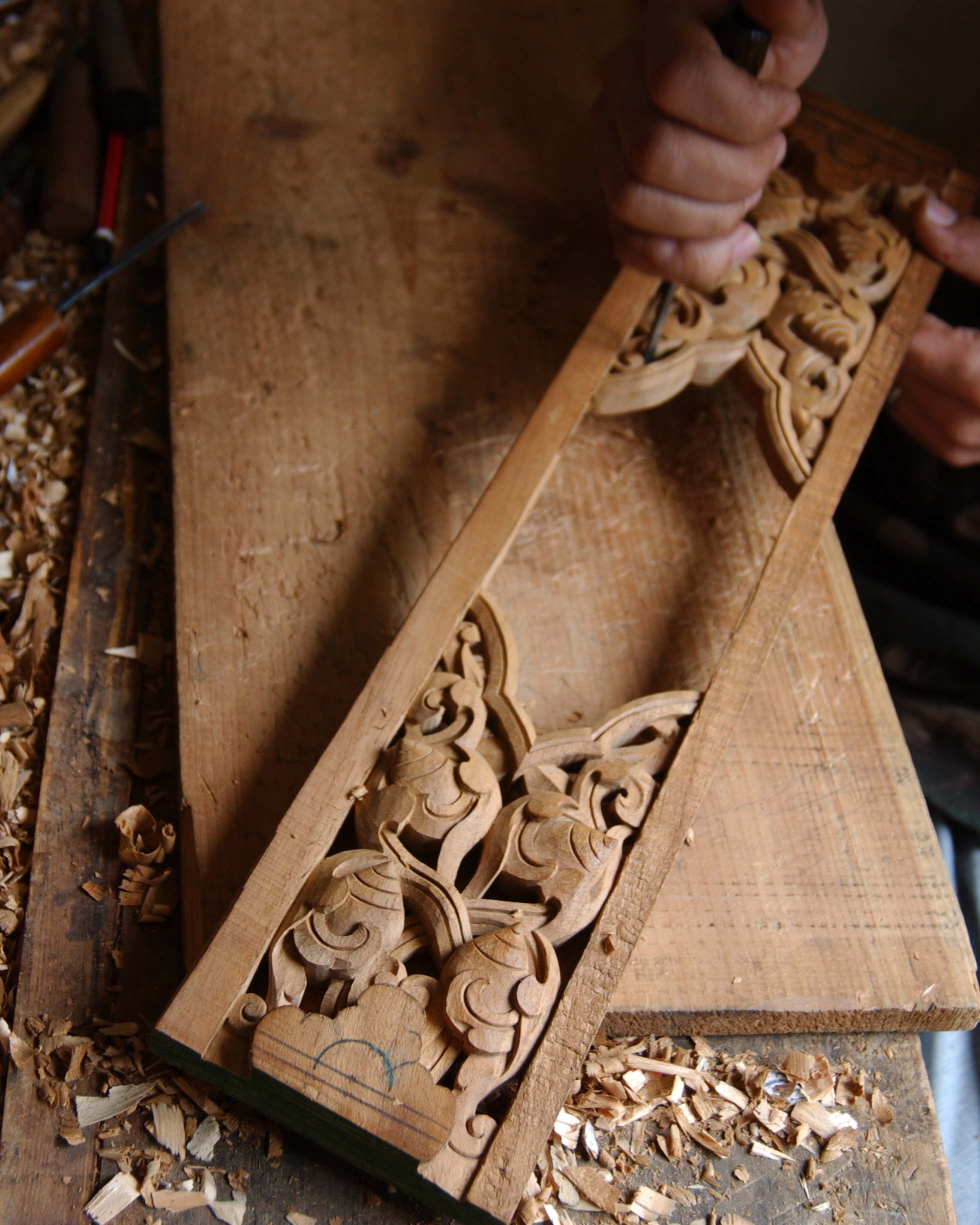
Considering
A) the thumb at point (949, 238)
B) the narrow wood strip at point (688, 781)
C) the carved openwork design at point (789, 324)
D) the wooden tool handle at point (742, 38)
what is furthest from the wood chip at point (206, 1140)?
the thumb at point (949, 238)

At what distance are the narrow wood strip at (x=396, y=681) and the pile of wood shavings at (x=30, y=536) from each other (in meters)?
0.23

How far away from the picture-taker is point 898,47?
1.72 meters

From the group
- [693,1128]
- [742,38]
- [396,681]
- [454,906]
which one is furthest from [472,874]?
[742,38]

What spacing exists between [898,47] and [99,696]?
162 cm

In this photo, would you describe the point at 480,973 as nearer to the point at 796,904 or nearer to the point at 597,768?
the point at 597,768

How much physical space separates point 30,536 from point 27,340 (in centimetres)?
27

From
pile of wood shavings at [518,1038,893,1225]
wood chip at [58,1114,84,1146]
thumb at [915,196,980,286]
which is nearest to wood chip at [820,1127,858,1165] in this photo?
pile of wood shavings at [518,1038,893,1225]

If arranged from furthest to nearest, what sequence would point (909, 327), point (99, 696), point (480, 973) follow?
1. point (909, 327)
2. point (99, 696)
3. point (480, 973)

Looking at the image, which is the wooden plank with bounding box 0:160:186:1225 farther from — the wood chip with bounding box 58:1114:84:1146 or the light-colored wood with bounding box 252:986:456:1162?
the light-colored wood with bounding box 252:986:456:1162

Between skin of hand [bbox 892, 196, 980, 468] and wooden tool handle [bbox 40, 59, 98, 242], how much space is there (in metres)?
1.18

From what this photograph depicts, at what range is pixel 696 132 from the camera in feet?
3.97

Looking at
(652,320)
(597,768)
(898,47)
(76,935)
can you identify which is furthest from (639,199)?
(76,935)

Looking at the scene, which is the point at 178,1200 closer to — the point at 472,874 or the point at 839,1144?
the point at 472,874

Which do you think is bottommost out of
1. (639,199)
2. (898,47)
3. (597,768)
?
(597,768)
